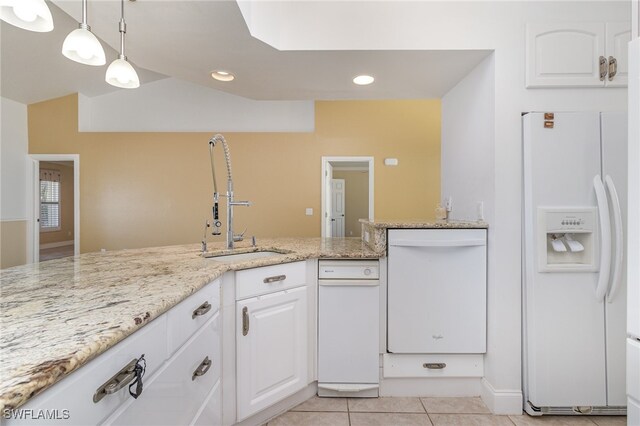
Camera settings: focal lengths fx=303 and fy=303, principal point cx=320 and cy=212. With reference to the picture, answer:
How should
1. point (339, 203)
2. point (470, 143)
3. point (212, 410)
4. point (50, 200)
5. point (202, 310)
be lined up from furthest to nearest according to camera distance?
point (50, 200), point (339, 203), point (470, 143), point (212, 410), point (202, 310)

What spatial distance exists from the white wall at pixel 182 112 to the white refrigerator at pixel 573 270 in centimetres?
385

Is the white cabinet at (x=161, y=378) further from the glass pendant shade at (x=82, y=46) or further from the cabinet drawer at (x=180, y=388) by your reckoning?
the glass pendant shade at (x=82, y=46)

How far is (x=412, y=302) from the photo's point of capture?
1.80 m

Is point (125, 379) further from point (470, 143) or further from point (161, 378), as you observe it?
point (470, 143)

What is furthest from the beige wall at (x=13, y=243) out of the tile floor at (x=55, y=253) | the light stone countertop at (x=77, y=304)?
the light stone countertop at (x=77, y=304)

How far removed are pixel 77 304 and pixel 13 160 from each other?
19.7 ft

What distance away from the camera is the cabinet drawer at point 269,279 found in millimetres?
1455

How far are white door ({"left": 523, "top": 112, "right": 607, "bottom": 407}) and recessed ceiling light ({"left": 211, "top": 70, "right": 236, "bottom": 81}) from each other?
6.28 ft

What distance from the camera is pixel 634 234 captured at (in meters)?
0.80

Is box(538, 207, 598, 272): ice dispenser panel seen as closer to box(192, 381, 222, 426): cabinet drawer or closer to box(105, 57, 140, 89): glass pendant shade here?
box(192, 381, 222, 426): cabinet drawer

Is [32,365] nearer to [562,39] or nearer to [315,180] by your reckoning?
[562,39]

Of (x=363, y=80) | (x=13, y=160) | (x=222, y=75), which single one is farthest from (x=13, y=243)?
(x=363, y=80)

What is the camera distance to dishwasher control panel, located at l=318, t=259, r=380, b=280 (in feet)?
5.86

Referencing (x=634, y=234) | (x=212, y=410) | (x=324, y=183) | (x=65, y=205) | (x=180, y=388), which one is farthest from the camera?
(x=65, y=205)
